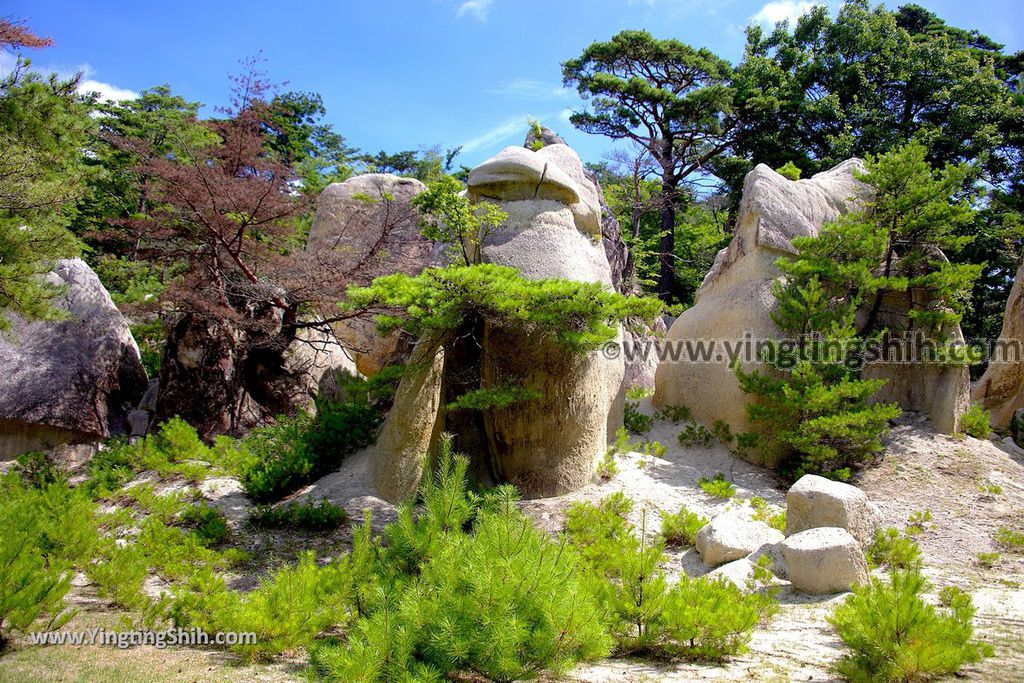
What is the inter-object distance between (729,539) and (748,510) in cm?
165

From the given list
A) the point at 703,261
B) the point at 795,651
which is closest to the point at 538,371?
the point at 795,651

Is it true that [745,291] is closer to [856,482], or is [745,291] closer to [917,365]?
[917,365]

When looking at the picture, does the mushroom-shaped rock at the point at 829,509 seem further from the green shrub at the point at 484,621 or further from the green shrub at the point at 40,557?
the green shrub at the point at 40,557

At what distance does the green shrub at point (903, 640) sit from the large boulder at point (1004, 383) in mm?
10616

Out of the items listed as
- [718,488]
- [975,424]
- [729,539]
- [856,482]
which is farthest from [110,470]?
[975,424]

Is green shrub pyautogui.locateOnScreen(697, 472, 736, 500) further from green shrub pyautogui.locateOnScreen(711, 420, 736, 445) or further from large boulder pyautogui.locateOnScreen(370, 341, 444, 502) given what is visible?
large boulder pyautogui.locateOnScreen(370, 341, 444, 502)

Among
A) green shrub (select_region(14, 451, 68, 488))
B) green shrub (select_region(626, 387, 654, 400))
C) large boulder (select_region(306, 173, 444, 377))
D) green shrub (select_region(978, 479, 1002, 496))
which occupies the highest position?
large boulder (select_region(306, 173, 444, 377))

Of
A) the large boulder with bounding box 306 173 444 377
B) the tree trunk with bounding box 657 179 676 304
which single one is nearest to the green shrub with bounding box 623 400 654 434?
the large boulder with bounding box 306 173 444 377

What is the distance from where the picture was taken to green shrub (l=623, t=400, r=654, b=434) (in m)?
9.70

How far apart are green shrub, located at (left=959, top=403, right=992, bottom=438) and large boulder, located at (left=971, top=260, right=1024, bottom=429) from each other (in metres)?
3.23

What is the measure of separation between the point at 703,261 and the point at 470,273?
14738 mm

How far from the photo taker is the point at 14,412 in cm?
864

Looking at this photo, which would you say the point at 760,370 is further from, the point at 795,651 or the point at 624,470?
the point at 795,651

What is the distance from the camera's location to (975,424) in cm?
943
